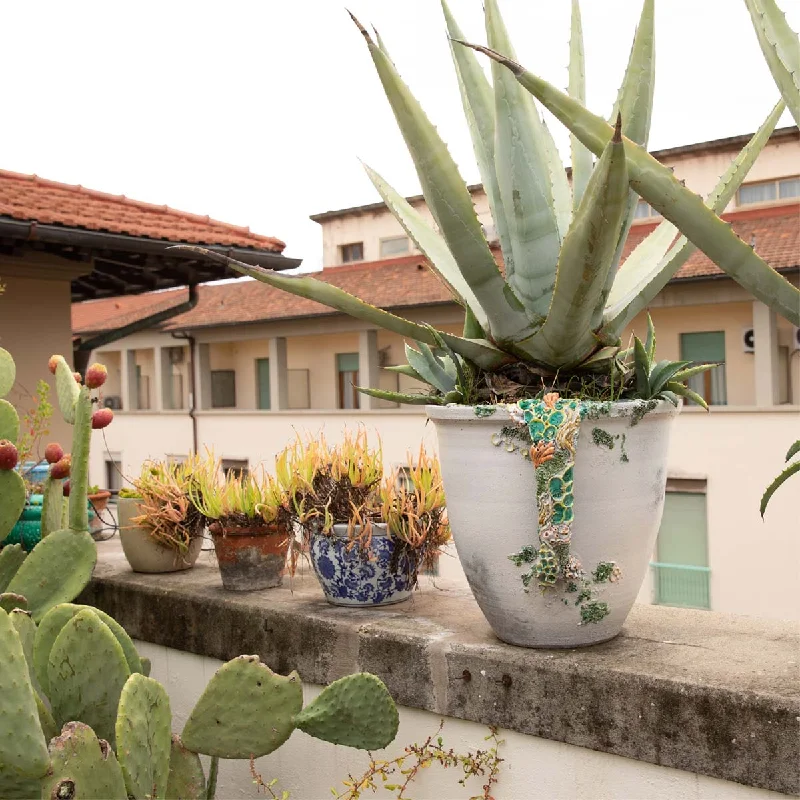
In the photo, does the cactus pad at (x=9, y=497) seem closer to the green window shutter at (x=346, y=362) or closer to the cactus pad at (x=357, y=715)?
the cactus pad at (x=357, y=715)

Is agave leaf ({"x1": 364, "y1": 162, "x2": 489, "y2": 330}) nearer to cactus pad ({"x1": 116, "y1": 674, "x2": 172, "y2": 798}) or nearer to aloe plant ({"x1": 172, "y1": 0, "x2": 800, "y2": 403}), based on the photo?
aloe plant ({"x1": 172, "y1": 0, "x2": 800, "y2": 403})

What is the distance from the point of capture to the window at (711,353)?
46.9 ft

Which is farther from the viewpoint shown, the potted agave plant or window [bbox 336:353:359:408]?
window [bbox 336:353:359:408]

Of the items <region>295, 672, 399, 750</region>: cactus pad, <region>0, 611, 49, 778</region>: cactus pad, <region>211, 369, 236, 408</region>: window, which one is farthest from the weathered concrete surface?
<region>211, 369, 236, 408</region>: window

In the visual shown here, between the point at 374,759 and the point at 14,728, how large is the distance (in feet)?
2.66

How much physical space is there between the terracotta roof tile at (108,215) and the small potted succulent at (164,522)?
2.44 meters

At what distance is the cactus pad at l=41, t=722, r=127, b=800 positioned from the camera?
1.43 m

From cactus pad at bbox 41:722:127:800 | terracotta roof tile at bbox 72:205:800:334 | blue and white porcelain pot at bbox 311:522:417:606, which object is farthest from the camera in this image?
terracotta roof tile at bbox 72:205:800:334

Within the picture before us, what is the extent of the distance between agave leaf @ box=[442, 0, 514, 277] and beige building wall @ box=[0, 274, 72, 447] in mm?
3804

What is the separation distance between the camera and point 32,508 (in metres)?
3.03

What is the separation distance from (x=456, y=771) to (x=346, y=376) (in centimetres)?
1780

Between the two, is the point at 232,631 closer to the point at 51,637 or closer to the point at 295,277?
the point at 51,637

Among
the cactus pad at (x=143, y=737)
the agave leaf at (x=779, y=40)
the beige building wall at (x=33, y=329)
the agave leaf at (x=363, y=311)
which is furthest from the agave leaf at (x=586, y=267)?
the beige building wall at (x=33, y=329)

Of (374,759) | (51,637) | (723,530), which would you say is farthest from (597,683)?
(723,530)
